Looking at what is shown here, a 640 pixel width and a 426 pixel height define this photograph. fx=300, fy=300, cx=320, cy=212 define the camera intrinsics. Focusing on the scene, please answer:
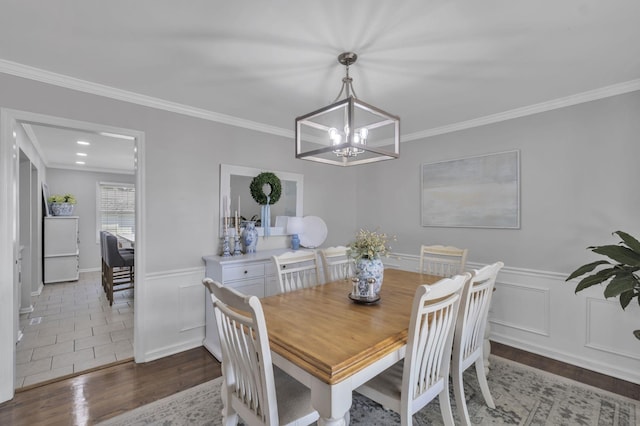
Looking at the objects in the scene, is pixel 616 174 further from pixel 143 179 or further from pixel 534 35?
pixel 143 179

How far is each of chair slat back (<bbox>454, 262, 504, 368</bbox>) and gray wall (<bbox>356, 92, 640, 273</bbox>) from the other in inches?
54.4

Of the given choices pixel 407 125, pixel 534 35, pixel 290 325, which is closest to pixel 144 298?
pixel 290 325

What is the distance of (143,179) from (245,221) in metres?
1.11

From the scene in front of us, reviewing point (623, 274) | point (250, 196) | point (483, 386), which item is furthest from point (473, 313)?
point (250, 196)

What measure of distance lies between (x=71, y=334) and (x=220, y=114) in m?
2.94

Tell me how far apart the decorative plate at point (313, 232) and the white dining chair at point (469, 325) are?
2.27m

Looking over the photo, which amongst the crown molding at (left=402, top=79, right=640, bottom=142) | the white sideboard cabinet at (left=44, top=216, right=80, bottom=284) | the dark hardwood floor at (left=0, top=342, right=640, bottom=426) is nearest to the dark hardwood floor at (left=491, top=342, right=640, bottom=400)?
the dark hardwood floor at (left=0, top=342, right=640, bottom=426)

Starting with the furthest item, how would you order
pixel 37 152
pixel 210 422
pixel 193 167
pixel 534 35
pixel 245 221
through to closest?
pixel 37 152 < pixel 245 221 < pixel 193 167 < pixel 210 422 < pixel 534 35

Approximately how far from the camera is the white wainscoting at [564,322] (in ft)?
8.18

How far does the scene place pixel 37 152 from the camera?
5.07 metres

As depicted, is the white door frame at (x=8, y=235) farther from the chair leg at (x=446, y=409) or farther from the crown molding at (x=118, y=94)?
the chair leg at (x=446, y=409)

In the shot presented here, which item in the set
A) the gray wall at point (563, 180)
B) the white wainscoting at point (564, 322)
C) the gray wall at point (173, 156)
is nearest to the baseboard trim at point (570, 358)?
the white wainscoting at point (564, 322)

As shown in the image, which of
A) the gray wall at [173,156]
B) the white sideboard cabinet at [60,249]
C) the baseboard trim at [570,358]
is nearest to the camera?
the gray wall at [173,156]

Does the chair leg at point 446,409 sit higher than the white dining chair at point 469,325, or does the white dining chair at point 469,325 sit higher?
the white dining chair at point 469,325
